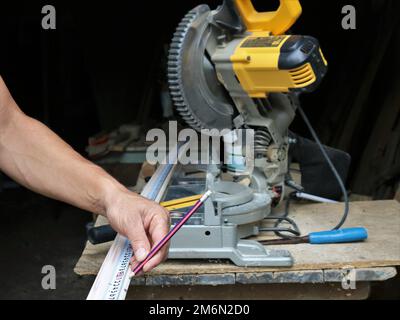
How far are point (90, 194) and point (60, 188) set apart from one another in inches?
2.8

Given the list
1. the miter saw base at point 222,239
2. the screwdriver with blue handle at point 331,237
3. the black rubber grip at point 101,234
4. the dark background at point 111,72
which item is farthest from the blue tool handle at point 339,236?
the dark background at point 111,72

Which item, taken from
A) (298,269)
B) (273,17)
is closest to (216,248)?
(298,269)

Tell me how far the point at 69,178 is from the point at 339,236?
2.24 feet

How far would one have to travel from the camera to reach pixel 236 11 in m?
1.40

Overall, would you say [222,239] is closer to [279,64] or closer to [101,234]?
[101,234]

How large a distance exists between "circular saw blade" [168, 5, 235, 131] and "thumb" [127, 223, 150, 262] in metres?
0.49

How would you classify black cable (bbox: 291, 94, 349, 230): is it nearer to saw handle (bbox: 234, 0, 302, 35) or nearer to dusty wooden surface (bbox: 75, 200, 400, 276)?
dusty wooden surface (bbox: 75, 200, 400, 276)

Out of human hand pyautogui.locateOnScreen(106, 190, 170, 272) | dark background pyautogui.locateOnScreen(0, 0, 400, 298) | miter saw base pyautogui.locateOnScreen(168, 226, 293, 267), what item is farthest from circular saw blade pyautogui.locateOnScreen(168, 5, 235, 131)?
dark background pyautogui.locateOnScreen(0, 0, 400, 298)

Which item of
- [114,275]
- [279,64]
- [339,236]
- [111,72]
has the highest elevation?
[279,64]

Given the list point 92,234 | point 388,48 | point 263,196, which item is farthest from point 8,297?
point 388,48

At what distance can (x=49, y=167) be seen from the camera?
1.05 metres

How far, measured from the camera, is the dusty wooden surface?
1.19 meters

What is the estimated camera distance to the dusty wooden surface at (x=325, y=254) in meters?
1.19

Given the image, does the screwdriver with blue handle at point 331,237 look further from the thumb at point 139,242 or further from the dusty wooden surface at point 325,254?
the thumb at point 139,242
